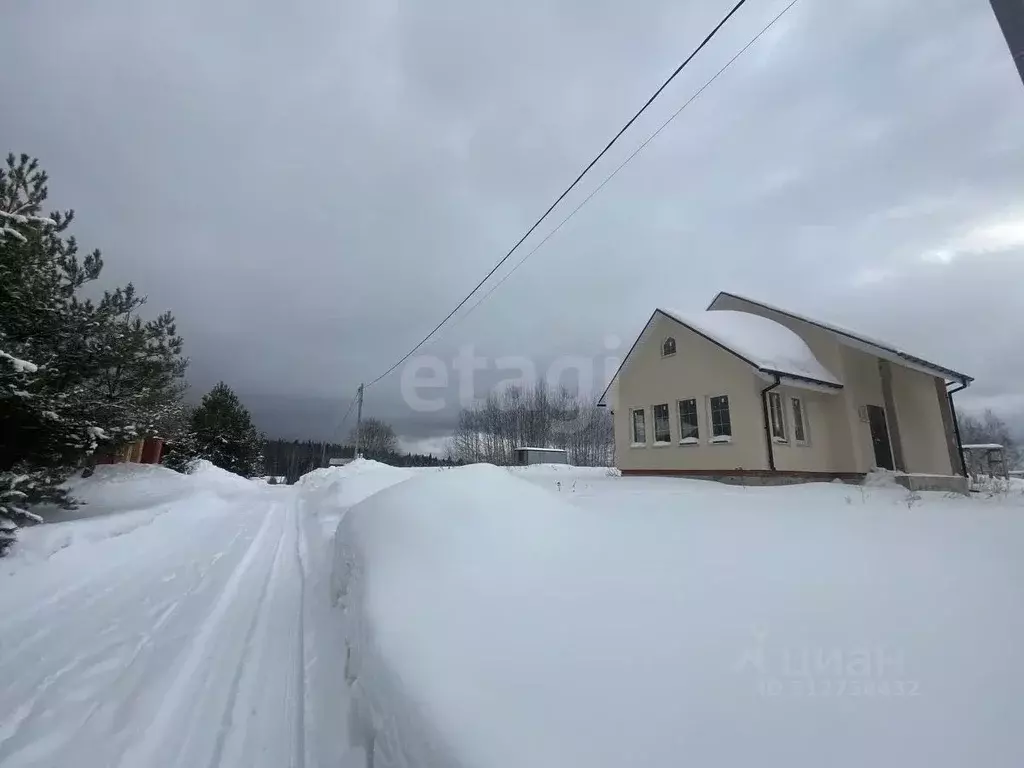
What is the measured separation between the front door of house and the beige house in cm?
3

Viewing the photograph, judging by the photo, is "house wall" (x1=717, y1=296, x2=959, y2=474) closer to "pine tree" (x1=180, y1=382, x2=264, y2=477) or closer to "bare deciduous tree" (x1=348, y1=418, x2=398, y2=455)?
"pine tree" (x1=180, y1=382, x2=264, y2=477)

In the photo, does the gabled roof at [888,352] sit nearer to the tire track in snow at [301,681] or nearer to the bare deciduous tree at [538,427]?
the tire track in snow at [301,681]

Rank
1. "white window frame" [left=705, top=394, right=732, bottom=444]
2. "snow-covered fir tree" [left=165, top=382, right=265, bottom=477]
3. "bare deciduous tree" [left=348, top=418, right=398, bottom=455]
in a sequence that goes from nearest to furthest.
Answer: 1. "white window frame" [left=705, top=394, right=732, bottom=444]
2. "snow-covered fir tree" [left=165, top=382, right=265, bottom=477]
3. "bare deciduous tree" [left=348, top=418, right=398, bottom=455]

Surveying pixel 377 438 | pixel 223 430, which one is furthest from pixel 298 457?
pixel 223 430

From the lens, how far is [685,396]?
13164 mm

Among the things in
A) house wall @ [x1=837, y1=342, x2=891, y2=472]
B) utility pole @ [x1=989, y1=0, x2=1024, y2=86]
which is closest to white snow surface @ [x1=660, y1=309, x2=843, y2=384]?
house wall @ [x1=837, y1=342, x2=891, y2=472]

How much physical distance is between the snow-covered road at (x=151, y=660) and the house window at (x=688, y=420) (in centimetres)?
1026

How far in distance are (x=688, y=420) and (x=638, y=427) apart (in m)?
1.83

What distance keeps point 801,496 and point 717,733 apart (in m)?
6.82

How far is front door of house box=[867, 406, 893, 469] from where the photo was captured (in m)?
13.0

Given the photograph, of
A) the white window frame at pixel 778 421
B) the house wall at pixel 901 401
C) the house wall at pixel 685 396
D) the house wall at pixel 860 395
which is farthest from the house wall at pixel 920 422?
the house wall at pixel 685 396

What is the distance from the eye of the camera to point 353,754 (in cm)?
249

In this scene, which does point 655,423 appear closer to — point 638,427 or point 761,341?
point 638,427

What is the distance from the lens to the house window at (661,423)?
1374cm
